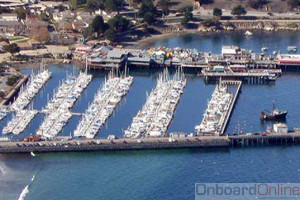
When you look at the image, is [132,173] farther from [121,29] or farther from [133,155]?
[121,29]

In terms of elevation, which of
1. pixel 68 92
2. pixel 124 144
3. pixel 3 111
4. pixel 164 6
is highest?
pixel 164 6

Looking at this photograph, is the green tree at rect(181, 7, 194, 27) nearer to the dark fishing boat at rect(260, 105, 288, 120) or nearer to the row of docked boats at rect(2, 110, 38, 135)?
the dark fishing boat at rect(260, 105, 288, 120)

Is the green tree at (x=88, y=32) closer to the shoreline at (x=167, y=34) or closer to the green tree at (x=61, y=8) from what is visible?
the shoreline at (x=167, y=34)

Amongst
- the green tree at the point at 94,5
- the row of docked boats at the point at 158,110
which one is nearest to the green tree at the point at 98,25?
the green tree at the point at 94,5

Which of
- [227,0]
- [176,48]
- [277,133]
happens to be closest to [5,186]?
[277,133]

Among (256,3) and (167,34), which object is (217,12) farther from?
(167,34)

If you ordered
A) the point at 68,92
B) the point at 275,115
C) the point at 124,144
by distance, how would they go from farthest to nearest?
the point at 68,92, the point at 275,115, the point at 124,144

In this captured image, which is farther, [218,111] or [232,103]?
[232,103]

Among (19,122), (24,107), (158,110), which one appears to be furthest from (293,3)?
(19,122)
